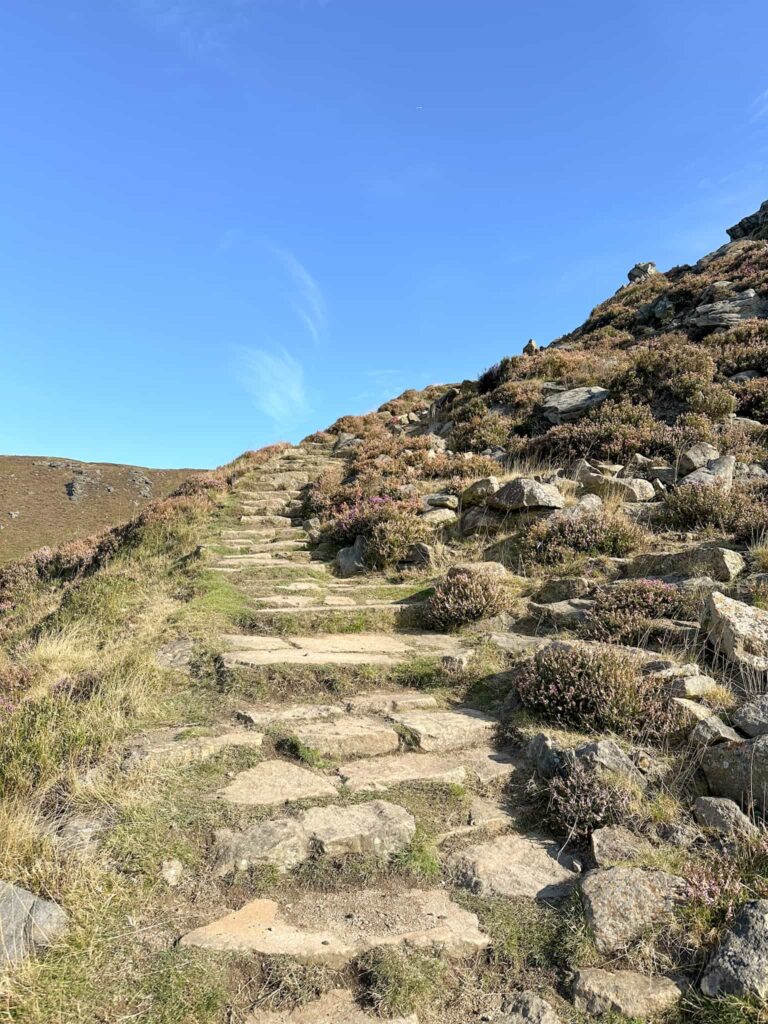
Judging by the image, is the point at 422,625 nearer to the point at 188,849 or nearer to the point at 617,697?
the point at 617,697

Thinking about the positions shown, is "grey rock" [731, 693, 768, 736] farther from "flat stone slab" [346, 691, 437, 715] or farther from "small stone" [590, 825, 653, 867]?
"flat stone slab" [346, 691, 437, 715]

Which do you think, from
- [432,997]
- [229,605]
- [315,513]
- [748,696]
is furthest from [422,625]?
[315,513]

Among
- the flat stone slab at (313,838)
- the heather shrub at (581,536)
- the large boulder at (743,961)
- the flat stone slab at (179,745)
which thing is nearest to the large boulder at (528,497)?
the heather shrub at (581,536)

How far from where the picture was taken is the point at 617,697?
504 centimetres

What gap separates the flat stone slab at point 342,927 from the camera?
2930 mm

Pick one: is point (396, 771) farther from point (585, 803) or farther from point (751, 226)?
point (751, 226)

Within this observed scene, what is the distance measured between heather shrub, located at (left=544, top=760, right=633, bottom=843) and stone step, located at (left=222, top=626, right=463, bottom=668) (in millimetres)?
2617

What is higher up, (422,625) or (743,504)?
(743,504)

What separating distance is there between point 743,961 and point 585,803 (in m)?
1.33

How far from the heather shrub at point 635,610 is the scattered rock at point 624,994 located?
12.3 ft

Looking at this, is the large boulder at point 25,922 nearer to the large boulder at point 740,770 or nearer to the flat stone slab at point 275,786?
the flat stone slab at point 275,786

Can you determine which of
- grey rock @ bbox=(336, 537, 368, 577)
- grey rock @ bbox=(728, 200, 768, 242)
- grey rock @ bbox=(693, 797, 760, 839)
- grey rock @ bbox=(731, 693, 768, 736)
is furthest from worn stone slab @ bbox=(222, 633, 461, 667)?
grey rock @ bbox=(728, 200, 768, 242)

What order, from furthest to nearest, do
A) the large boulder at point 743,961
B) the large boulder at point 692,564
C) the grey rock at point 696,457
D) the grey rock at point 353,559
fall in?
the grey rock at point 696,457
the grey rock at point 353,559
the large boulder at point 692,564
the large boulder at point 743,961

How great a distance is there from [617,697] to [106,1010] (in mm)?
4067
